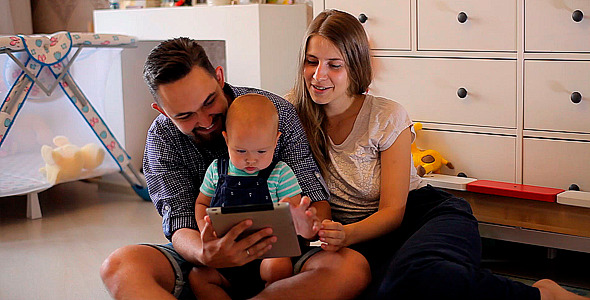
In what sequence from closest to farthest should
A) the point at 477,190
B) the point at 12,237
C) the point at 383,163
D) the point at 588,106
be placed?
the point at 383,163
the point at 588,106
the point at 477,190
the point at 12,237

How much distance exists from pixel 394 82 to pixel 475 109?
294 millimetres

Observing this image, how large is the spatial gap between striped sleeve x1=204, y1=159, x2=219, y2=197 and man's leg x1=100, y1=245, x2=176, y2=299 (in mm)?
170

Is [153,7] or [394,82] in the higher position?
[153,7]

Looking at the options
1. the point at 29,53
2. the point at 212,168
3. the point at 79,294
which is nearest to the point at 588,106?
the point at 212,168

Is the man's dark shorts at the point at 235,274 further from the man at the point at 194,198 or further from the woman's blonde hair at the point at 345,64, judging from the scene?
the woman's blonde hair at the point at 345,64

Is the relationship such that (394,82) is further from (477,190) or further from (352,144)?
(352,144)

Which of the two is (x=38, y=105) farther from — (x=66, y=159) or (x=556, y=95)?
(x=556, y=95)

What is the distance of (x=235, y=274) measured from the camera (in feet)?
5.19

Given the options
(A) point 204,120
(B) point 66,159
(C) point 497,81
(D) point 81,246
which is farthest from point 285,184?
(B) point 66,159

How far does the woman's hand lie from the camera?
4.69 feet

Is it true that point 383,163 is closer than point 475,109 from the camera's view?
Yes

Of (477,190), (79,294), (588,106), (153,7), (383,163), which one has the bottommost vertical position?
(79,294)

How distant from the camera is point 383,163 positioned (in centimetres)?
166

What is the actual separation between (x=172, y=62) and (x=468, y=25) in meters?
1.04
